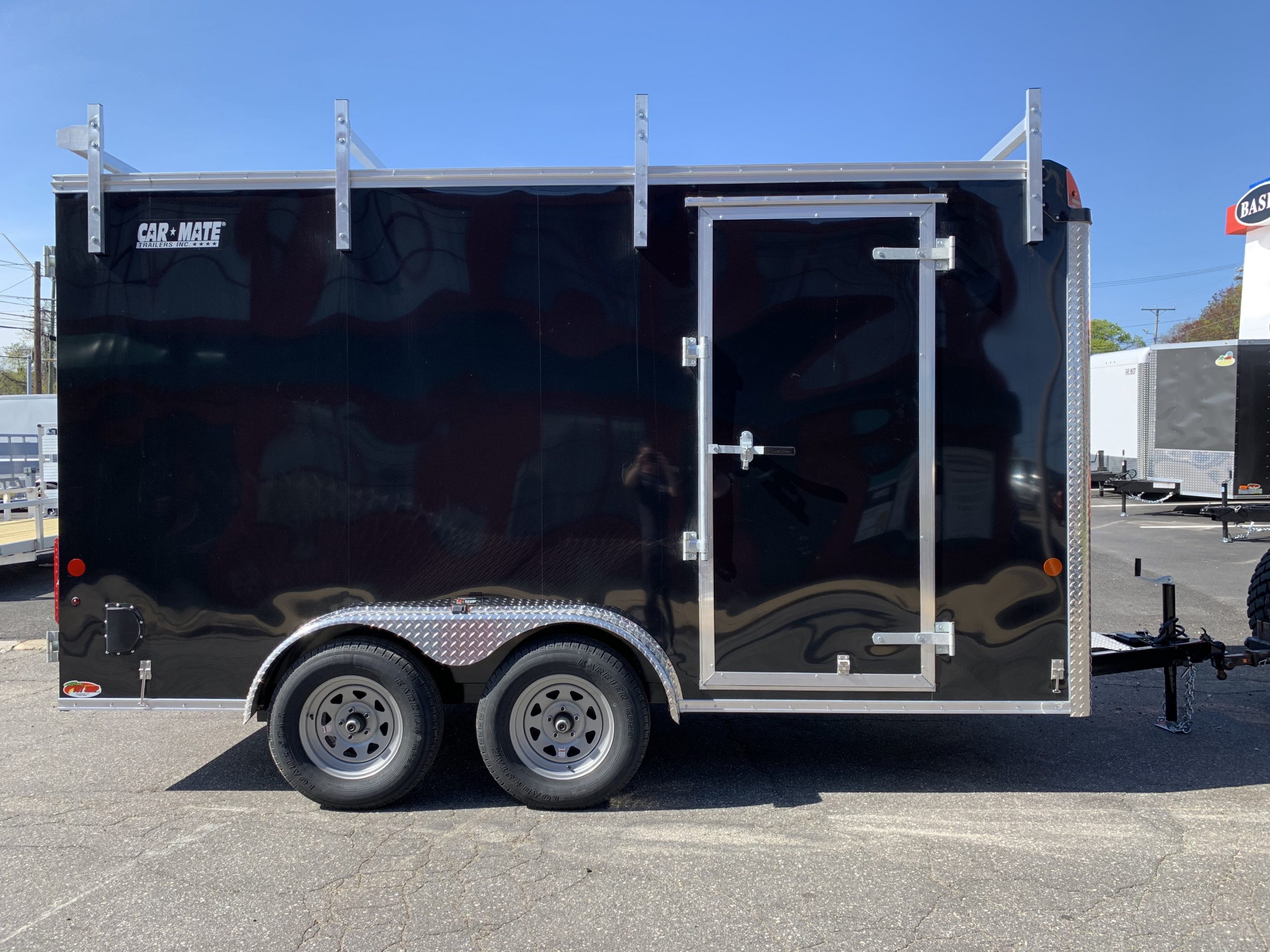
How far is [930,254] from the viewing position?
4.03 meters

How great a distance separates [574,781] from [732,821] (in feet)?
2.42

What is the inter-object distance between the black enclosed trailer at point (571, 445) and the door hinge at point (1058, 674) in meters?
0.01

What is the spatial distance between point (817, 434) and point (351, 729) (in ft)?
8.39

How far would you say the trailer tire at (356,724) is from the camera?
13.4 feet

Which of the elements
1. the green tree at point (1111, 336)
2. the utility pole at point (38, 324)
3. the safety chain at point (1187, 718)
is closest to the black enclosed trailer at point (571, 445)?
the safety chain at point (1187, 718)

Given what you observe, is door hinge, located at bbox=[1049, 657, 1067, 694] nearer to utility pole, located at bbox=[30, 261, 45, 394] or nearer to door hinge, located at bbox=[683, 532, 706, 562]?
door hinge, located at bbox=[683, 532, 706, 562]

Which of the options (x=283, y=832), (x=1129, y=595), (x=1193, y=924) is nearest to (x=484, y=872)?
(x=283, y=832)

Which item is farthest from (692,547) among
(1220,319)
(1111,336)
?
(1111,336)

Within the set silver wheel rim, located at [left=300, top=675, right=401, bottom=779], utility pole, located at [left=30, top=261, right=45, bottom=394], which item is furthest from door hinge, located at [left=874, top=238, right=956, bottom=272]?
utility pole, located at [left=30, top=261, right=45, bottom=394]

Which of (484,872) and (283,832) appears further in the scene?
(283,832)

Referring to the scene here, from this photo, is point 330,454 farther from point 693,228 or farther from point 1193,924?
point 1193,924

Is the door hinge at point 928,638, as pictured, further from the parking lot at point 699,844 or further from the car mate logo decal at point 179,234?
the car mate logo decal at point 179,234

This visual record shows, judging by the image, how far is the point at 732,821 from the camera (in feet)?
13.1

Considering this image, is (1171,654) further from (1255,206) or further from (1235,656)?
(1255,206)
